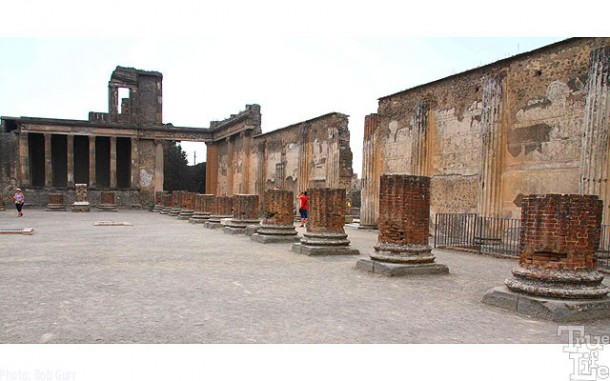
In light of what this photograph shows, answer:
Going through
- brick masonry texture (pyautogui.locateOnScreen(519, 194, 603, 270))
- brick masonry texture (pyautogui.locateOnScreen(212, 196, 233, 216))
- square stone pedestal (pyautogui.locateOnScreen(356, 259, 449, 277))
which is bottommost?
square stone pedestal (pyautogui.locateOnScreen(356, 259, 449, 277))

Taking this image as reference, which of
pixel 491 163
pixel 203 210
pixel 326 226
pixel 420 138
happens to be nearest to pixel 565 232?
pixel 326 226

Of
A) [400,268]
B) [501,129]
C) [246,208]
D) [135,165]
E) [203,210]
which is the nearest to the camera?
[400,268]

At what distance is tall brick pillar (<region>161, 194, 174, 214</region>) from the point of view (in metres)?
26.1

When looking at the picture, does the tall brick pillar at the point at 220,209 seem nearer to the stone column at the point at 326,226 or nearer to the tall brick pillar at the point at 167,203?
the stone column at the point at 326,226

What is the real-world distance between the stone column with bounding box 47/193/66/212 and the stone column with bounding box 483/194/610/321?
2774 centimetres

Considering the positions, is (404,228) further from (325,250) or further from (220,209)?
(220,209)

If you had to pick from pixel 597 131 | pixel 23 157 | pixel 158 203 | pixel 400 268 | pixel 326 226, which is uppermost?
pixel 597 131

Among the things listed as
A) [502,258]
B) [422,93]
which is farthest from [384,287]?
[422,93]

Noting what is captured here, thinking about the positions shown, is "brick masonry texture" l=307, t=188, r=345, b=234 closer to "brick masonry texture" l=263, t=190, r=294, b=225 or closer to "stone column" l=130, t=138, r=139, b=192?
→ "brick masonry texture" l=263, t=190, r=294, b=225

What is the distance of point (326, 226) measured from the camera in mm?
9469

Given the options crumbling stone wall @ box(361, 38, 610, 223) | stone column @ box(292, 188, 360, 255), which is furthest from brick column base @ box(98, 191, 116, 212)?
stone column @ box(292, 188, 360, 255)

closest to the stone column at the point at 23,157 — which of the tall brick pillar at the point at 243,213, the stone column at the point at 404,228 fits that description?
the tall brick pillar at the point at 243,213

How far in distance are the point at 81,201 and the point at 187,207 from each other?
31.7ft

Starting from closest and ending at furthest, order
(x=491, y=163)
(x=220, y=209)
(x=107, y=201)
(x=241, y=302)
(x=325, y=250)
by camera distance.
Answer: (x=241, y=302), (x=325, y=250), (x=491, y=163), (x=220, y=209), (x=107, y=201)
